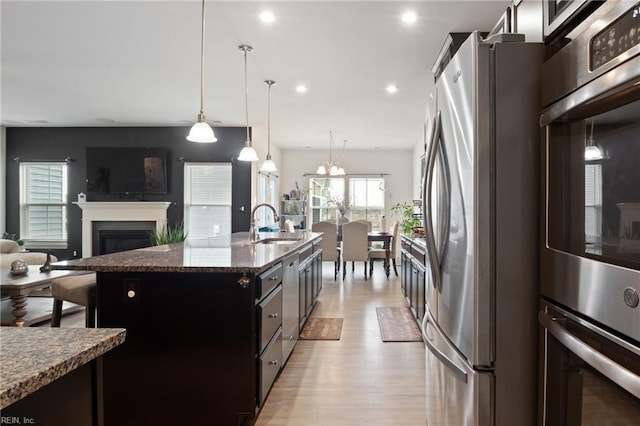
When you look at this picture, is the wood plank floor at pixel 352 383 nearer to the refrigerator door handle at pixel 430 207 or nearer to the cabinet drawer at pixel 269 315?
the cabinet drawer at pixel 269 315

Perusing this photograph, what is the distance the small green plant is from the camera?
5.63m

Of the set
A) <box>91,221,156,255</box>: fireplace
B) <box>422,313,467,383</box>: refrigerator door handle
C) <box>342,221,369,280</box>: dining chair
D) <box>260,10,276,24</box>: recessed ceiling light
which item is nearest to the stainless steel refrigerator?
<box>422,313,467,383</box>: refrigerator door handle

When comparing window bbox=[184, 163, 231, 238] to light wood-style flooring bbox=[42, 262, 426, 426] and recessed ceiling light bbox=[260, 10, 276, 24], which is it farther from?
recessed ceiling light bbox=[260, 10, 276, 24]

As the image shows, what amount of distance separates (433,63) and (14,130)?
291 inches

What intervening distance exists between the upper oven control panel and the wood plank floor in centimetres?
189

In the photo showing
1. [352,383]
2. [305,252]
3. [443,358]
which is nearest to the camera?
[443,358]

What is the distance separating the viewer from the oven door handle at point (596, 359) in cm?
76

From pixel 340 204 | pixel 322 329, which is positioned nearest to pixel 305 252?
pixel 322 329

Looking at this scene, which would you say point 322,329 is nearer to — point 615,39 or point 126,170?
point 615,39

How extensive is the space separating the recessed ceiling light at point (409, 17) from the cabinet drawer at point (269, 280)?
206 cm

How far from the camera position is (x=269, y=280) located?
83.1 inches

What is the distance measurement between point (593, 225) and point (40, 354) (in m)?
1.24

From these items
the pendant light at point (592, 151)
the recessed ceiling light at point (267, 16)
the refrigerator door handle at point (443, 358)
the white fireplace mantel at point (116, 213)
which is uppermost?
the recessed ceiling light at point (267, 16)

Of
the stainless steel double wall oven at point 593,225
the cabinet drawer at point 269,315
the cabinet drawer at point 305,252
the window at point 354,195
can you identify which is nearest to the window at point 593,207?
the stainless steel double wall oven at point 593,225
